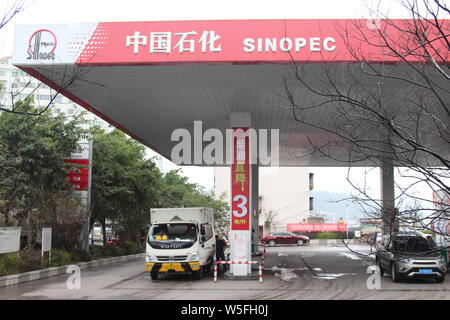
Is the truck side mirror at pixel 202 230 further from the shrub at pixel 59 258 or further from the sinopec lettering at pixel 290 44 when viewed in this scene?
the sinopec lettering at pixel 290 44

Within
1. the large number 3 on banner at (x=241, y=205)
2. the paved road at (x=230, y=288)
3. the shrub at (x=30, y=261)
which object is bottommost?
the paved road at (x=230, y=288)

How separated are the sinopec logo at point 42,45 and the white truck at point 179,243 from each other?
6608 millimetres

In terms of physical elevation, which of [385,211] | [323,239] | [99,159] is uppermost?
[99,159]

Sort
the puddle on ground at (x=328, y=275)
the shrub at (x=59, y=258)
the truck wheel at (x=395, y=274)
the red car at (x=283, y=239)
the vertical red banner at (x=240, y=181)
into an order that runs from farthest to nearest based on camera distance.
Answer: the red car at (x=283, y=239), the shrub at (x=59, y=258), the vertical red banner at (x=240, y=181), the puddle on ground at (x=328, y=275), the truck wheel at (x=395, y=274)

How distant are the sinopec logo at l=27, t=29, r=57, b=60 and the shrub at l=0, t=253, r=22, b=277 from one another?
6596mm

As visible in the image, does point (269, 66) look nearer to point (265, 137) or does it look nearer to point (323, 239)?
point (265, 137)

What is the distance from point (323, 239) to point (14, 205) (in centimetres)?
3750

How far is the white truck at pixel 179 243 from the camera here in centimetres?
1523

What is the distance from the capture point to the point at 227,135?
23297mm

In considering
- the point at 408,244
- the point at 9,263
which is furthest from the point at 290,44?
the point at 9,263

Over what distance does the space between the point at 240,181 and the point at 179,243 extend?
3.32 m

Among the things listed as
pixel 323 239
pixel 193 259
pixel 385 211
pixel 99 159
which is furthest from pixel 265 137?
pixel 323 239

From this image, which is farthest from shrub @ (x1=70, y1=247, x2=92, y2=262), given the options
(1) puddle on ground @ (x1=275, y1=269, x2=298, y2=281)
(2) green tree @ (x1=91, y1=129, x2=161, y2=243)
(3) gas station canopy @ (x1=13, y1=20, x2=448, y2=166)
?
(1) puddle on ground @ (x1=275, y1=269, x2=298, y2=281)

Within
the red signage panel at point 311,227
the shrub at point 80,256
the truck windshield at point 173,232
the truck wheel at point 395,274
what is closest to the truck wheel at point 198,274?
the truck windshield at point 173,232
